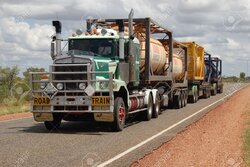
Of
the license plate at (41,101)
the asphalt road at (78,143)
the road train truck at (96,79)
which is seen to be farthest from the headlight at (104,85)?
the license plate at (41,101)

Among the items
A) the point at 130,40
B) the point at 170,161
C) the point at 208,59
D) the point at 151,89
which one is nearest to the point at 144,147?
the point at 170,161

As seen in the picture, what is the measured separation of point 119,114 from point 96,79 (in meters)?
1.35

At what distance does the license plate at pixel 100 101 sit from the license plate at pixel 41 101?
4.73ft

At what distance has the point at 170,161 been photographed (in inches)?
367

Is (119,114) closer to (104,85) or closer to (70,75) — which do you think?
(104,85)

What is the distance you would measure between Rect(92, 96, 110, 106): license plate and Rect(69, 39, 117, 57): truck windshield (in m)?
1.94

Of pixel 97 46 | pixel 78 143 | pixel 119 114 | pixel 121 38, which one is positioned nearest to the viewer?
pixel 78 143

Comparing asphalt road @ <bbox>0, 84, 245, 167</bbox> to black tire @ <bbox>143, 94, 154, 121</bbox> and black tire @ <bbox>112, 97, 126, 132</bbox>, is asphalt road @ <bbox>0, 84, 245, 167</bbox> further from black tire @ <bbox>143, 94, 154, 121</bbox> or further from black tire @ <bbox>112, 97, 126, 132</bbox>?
black tire @ <bbox>143, 94, 154, 121</bbox>

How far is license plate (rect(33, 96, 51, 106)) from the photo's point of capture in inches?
562

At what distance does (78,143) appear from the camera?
465 inches

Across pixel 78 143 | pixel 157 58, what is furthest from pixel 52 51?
pixel 157 58

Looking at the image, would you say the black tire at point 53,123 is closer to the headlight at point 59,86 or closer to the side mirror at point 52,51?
the headlight at point 59,86

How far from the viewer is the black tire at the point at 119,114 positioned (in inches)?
559

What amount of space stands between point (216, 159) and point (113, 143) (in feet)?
10.6
